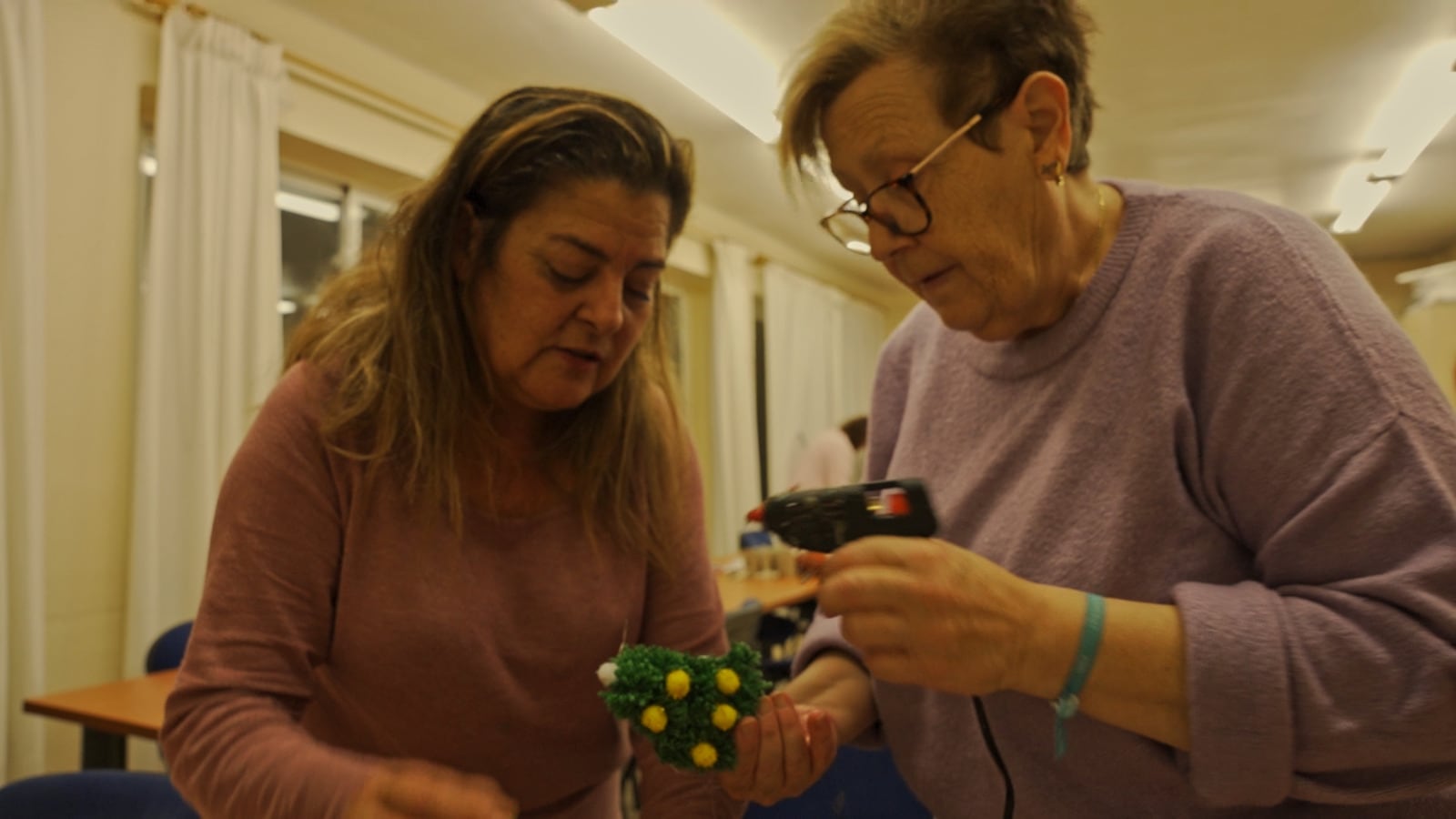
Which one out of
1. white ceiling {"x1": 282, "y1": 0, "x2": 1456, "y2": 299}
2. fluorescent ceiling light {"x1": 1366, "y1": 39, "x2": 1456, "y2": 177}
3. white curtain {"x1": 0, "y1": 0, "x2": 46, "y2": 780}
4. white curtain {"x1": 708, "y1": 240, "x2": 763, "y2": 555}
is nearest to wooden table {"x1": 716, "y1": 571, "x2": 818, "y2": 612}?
white ceiling {"x1": 282, "y1": 0, "x2": 1456, "y2": 299}

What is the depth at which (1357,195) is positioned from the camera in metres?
6.66

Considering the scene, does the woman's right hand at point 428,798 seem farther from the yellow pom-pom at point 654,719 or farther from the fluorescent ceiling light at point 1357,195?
the fluorescent ceiling light at point 1357,195

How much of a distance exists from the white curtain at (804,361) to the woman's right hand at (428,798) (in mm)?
6199

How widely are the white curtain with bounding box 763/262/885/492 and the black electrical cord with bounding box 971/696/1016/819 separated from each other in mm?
6027

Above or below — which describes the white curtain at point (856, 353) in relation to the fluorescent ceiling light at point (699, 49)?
below

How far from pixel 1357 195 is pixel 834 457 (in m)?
4.28

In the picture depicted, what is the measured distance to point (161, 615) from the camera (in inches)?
119

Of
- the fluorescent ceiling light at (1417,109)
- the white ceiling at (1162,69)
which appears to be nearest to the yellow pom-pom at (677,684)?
the white ceiling at (1162,69)

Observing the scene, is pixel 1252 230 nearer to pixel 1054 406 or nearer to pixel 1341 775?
pixel 1054 406

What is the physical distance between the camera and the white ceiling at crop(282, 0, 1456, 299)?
12.6 ft

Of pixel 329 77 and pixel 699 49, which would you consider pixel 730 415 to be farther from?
pixel 329 77

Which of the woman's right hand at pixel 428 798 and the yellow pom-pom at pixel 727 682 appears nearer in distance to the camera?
the woman's right hand at pixel 428 798

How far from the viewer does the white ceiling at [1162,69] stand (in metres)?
3.83

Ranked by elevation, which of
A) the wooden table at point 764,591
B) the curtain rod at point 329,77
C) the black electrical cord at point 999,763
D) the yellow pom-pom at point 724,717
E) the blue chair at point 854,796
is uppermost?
the curtain rod at point 329,77
